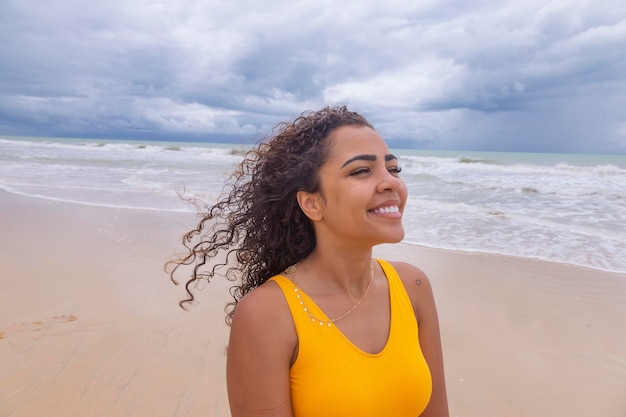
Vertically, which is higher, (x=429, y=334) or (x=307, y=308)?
(x=307, y=308)

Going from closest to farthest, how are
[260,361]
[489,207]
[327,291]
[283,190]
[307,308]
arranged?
[260,361] → [307,308] → [327,291] → [283,190] → [489,207]

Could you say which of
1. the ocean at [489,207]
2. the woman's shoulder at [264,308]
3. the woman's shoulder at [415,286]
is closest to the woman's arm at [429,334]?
the woman's shoulder at [415,286]

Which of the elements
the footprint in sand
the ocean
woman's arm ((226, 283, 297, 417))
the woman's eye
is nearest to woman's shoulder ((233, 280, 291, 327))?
woman's arm ((226, 283, 297, 417))

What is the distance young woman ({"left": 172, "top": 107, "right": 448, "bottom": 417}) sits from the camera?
1598 millimetres

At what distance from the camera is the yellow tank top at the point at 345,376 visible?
5.22 feet

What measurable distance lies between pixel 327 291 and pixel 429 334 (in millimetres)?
513

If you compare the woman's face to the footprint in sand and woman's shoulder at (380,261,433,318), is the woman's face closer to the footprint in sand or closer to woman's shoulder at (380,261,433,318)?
woman's shoulder at (380,261,433,318)

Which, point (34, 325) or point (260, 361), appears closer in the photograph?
point (260, 361)

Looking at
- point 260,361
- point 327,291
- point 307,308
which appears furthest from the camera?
point 327,291

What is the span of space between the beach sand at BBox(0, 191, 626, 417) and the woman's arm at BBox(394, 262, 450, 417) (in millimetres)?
1582

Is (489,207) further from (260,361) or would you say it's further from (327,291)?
(260,361)

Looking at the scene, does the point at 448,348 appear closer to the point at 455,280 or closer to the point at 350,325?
the point at 455,280

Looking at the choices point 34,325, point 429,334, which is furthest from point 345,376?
point 34,325

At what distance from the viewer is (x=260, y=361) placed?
157 cm
